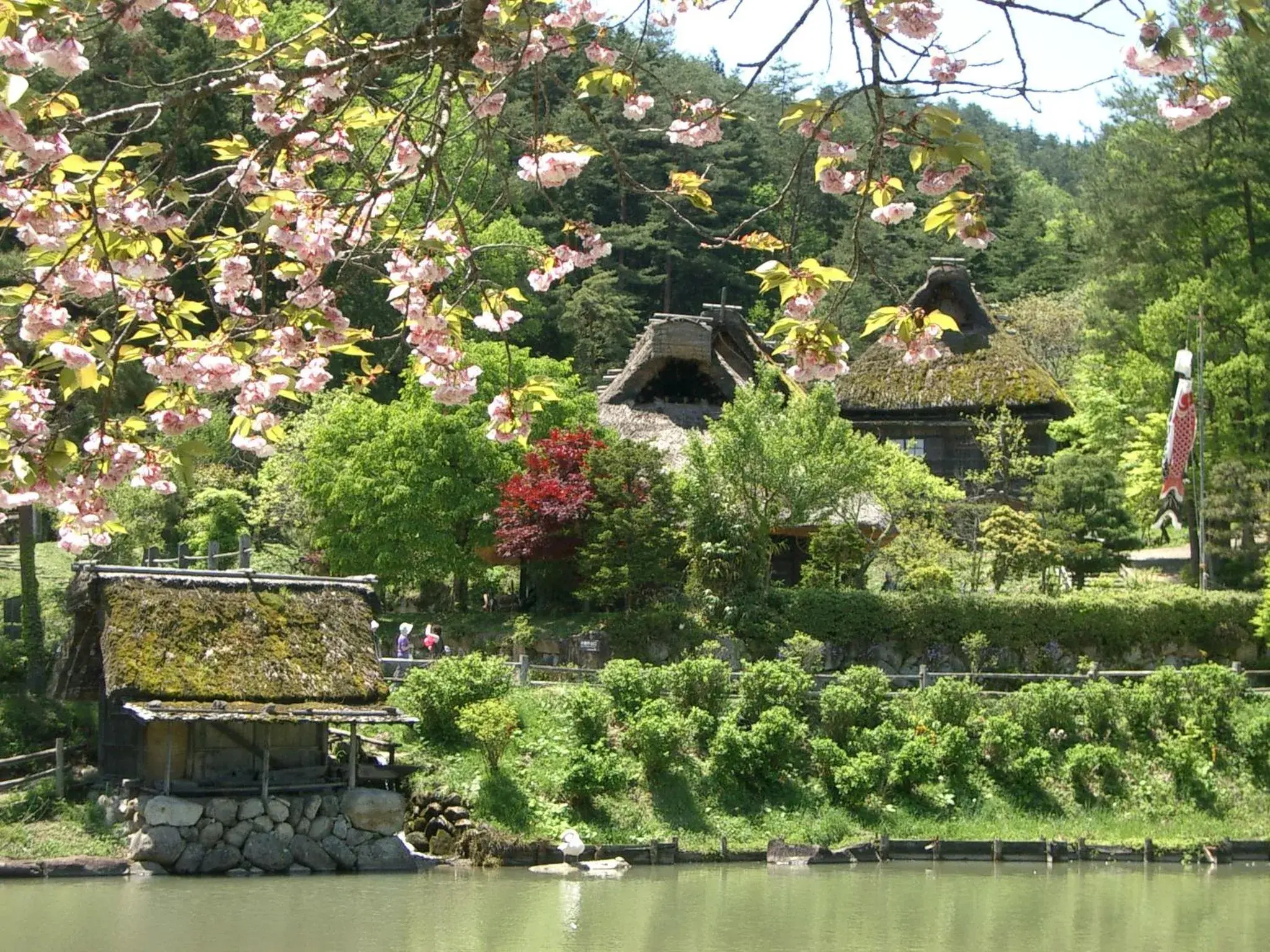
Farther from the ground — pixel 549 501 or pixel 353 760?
pixel 549 501

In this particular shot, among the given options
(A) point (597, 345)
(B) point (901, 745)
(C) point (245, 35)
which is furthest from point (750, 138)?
(C) point (245, 35)

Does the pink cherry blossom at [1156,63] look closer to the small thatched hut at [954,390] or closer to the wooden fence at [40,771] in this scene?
the wooden fence at [40,771]

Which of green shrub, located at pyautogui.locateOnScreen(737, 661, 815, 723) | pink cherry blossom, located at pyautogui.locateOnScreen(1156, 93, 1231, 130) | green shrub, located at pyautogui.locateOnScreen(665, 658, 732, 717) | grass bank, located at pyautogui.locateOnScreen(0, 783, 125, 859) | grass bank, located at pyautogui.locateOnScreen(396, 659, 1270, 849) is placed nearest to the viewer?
pink cherry blossom, located at pyautogui.locateOnScreen(1156, 93, 1231, 130)

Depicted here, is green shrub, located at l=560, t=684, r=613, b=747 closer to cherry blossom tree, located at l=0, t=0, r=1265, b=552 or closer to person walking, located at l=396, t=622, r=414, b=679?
person walking, located at l=396, t=622, r=414, b=679

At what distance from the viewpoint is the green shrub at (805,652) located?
2455 cm

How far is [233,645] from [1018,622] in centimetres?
1232

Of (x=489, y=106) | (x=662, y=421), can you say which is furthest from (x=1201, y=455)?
(x=489, y=106)

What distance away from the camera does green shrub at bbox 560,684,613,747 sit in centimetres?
2212

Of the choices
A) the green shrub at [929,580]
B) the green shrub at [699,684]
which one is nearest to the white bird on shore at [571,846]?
the green shrub at [699,684]

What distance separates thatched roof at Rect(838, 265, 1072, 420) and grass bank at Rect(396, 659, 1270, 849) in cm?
1439

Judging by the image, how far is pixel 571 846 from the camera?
20188 mm

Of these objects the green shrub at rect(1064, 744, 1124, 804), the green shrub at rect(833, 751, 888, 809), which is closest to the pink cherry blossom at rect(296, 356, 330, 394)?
the green shrub at rect(833, 751, 888, 809)

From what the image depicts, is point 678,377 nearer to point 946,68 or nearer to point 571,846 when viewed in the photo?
point 571,846

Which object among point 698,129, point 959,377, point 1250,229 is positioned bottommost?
point 698,129
